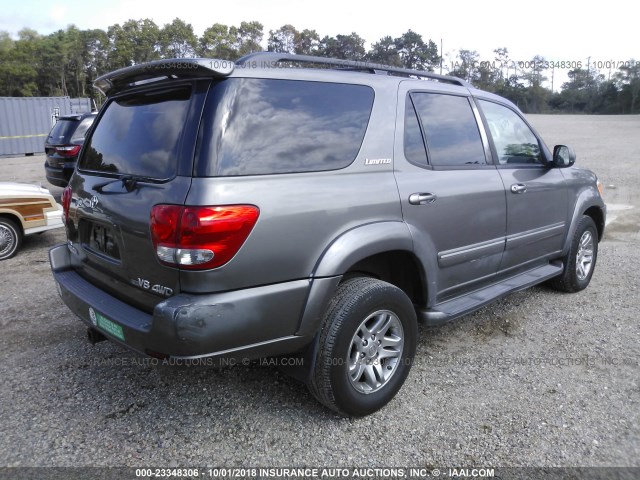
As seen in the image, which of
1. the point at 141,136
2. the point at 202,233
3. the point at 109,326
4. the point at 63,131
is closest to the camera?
the point at 202,233

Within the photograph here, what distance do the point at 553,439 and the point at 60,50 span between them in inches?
2723

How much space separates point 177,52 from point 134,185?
47.4 meters

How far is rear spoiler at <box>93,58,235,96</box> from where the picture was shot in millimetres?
2365

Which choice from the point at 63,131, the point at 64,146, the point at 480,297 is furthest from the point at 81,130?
the point at 480,297

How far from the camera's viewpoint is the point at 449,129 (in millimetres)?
3514

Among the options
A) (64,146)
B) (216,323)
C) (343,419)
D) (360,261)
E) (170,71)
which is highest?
(170,71)

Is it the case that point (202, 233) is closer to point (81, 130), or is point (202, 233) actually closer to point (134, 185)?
point (134, 185)

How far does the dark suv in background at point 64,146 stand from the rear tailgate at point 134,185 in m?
6.93

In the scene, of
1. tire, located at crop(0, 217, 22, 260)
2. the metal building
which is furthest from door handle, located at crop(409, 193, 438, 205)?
the metal building

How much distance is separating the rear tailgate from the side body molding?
2.19 feet

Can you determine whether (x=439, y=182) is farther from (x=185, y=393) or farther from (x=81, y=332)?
(x=81, y=332)

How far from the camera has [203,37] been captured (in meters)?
58.2

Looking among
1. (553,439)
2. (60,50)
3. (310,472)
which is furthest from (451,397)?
(60,50)

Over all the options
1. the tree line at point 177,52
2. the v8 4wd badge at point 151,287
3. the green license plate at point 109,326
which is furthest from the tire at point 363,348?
the tree line at point 177,52
